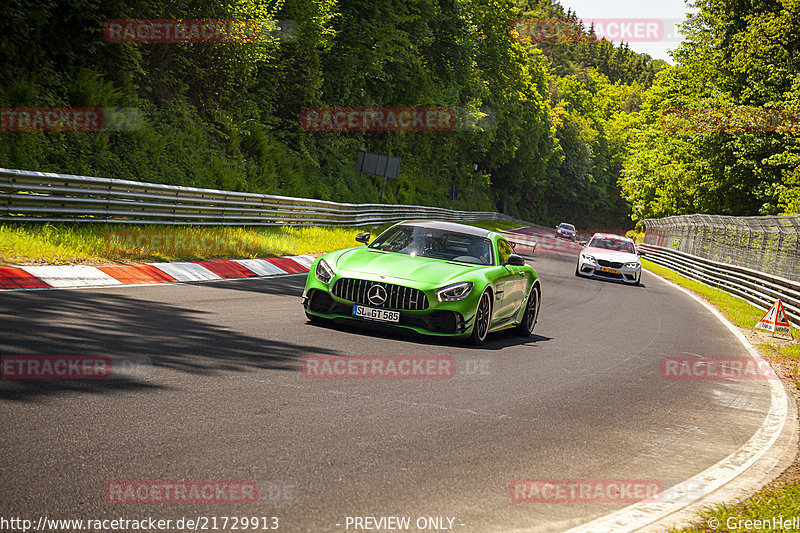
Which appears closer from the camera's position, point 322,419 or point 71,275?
point 322,419

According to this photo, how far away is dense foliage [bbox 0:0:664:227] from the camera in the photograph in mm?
19000

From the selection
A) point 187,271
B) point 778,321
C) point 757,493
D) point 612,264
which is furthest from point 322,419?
point 612,264

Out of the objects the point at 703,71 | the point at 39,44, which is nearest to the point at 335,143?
the point at 39,44

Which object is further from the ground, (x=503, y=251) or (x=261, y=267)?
(x=503, y=251)

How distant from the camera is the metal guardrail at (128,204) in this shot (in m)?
12.6

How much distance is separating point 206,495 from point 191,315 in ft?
18.1

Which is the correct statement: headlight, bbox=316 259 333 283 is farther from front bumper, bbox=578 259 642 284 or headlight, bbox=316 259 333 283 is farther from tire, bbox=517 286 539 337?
front bumper, bbox=578 259 642 284

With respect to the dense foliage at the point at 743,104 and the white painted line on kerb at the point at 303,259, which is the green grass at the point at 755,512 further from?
the dense foliage at the point at 743,104

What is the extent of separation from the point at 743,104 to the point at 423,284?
38.5m

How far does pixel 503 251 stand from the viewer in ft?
36.6

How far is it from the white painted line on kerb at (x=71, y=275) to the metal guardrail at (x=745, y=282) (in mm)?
13977

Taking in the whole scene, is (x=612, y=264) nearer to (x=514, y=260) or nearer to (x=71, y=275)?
(x=514, y=260)

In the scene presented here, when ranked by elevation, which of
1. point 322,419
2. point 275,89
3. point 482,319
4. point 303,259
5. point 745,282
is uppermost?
point 275,89

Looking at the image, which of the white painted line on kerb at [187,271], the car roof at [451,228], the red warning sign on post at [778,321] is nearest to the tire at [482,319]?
the car roof at [451,228]
